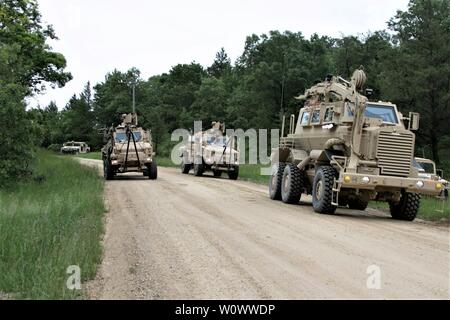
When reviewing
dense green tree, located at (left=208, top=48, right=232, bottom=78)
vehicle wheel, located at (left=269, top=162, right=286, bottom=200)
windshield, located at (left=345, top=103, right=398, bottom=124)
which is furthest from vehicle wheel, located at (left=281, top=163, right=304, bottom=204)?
dense green tree, located at (left=208, top=48, right=232, bottom=78)

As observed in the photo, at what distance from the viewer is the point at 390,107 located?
15.0 metres

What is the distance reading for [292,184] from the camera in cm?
1666

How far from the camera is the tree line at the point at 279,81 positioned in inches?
1539

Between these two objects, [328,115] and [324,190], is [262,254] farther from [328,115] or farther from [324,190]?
[328,115]

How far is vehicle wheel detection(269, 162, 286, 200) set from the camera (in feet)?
58.4

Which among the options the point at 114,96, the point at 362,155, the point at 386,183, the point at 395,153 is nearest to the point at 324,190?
the point at 362,155

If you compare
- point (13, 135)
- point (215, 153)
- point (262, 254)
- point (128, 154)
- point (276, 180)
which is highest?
point (13, 135)

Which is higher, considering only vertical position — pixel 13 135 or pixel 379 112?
pixel 379 112

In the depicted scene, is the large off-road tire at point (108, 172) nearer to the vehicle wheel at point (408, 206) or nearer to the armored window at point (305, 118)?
the armored window at point (305, 118)

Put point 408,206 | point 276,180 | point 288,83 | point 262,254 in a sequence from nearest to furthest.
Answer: point 262,254, point 408,206, point 276,180, point 288,83

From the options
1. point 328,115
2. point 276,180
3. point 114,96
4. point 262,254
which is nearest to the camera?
point 262,254

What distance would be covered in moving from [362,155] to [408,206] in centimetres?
173

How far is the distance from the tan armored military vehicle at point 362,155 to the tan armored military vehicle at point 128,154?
11114 millimetres
